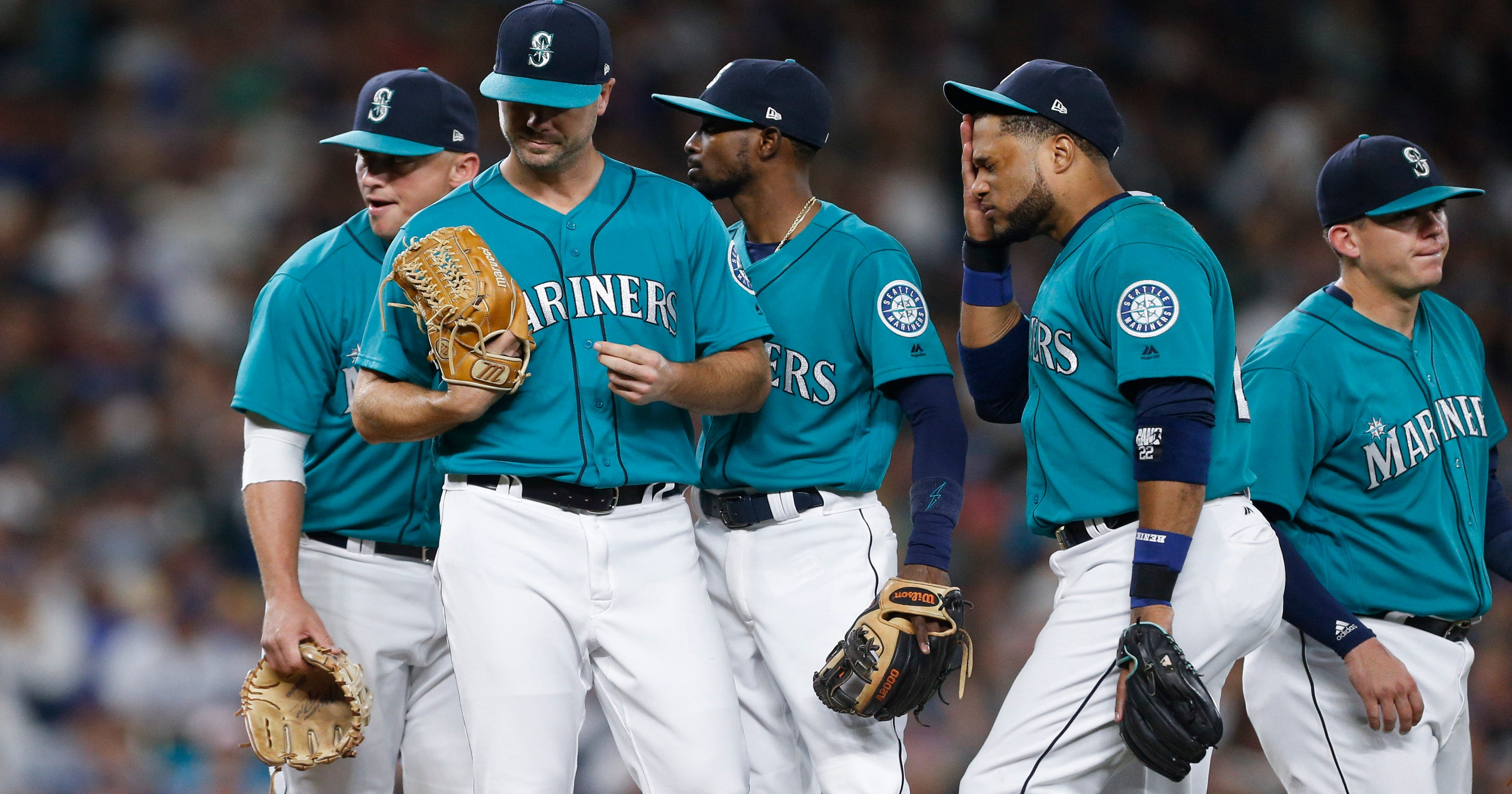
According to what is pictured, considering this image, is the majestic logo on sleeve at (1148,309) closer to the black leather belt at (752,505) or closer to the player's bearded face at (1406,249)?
the black leather belt at (752,505)

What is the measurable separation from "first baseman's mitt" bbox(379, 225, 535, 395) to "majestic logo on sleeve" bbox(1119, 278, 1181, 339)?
115 centimetres

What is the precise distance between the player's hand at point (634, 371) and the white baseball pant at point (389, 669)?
37.3 inches

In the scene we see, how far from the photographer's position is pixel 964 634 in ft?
9.69

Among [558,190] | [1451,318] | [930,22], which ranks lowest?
[1451,318]

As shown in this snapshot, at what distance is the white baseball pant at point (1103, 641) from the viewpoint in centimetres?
269

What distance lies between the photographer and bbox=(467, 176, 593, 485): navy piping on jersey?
2695 mm

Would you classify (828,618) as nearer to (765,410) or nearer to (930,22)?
(765,410)

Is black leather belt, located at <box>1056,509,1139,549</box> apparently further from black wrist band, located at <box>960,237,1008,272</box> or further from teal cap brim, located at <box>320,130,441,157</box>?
teal cap brim, located at <box>320,130,441,157</box>

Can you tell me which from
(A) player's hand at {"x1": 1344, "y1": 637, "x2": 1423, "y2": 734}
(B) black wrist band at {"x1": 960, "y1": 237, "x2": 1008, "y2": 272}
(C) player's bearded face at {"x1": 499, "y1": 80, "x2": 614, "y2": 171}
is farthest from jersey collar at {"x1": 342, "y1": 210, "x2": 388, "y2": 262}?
(A) player's hand at {"x1": 1344, "y1": 637, "x2": 1423, "y2": 734}

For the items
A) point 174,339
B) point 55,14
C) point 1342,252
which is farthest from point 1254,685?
point 55,14

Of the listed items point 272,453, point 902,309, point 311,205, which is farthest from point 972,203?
point 311,205

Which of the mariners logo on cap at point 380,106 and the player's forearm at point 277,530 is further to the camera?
the mariners logo on cap at point 380,106

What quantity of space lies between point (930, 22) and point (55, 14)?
4996 mm

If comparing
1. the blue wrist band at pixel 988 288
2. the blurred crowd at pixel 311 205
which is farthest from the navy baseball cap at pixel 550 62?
the blurred crowd at pixel 311 205
